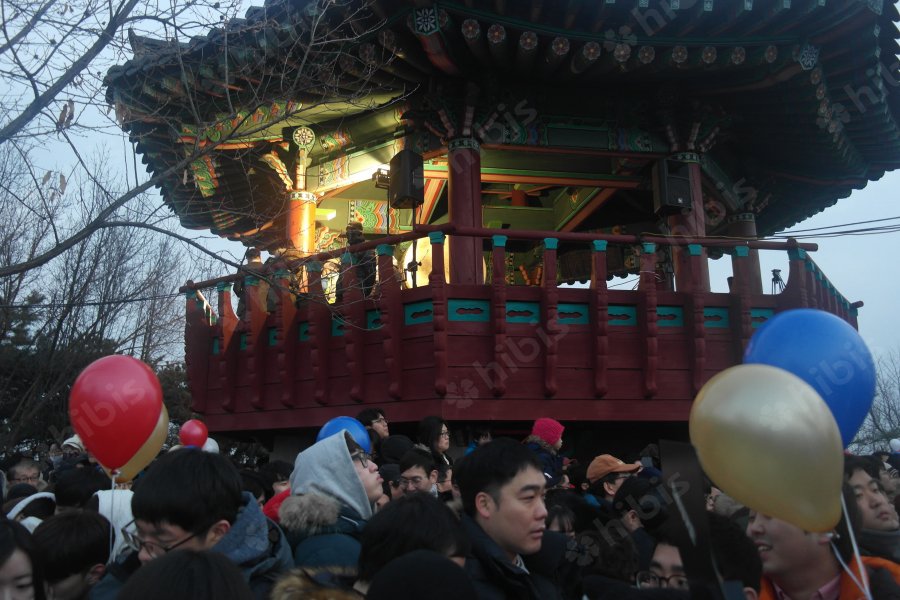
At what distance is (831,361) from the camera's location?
300cm

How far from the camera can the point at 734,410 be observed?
2.13m

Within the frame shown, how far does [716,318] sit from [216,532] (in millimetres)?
7754

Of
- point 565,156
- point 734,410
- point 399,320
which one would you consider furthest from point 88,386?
point 565,156

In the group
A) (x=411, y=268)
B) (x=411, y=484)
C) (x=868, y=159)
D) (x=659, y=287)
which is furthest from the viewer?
(x=659, y=287)

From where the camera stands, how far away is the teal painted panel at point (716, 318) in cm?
922

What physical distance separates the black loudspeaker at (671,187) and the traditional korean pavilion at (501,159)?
4 centimetres

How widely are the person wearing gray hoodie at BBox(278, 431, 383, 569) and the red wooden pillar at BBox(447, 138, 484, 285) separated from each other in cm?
567

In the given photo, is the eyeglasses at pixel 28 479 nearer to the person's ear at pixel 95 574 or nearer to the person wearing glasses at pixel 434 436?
the person wearing glasses at pixel 434 436

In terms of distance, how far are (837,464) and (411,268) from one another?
322 inches

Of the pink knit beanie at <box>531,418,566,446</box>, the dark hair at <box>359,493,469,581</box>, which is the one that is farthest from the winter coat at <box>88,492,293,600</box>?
the pink knit beanie at <box>531,418,566,446</box>

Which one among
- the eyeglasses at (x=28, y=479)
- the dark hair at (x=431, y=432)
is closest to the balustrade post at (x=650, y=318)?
the dark hair at (x=431, y=432)

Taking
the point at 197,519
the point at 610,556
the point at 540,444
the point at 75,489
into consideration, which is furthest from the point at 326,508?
the point at 540,444

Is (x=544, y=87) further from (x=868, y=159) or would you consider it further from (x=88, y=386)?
(x=88, y=386)

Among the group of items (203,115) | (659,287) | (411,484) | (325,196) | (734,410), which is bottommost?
(411,484)
